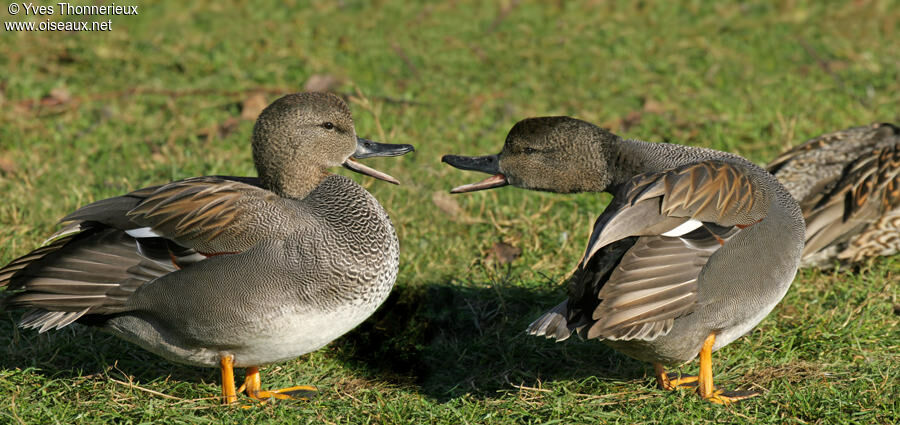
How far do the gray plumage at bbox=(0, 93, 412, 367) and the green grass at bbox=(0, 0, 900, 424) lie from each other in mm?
288

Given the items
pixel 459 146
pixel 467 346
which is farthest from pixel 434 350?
pixel 459 146

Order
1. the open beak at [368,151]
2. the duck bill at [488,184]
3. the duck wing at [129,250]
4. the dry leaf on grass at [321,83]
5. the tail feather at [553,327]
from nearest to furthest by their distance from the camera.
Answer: the tail feather at [553,327] → the duck wing at [129,250] → the duck bill at [488,184] → the open beak at [368,151] → the dry leaf on grass at [321,83]

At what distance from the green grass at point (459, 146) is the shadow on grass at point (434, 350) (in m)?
0.01

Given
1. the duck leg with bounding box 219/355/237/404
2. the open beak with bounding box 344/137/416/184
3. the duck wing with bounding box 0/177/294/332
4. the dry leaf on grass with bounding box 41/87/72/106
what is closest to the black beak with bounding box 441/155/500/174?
the open beak with bounding box 344/137/416/184

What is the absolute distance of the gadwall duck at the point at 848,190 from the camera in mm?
4301

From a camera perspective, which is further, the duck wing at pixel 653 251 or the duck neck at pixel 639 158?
the duck neck at pixel 639 158

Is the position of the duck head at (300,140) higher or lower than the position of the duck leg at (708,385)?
higher

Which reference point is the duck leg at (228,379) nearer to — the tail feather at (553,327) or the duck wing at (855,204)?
the tail feather at (553,327)

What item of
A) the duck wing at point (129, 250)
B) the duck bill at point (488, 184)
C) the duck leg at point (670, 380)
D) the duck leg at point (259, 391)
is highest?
the duck bill at point (488, 184)

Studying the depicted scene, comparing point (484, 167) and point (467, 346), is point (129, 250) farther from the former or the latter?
point (467, 346)

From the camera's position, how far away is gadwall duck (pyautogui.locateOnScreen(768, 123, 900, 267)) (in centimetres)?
430

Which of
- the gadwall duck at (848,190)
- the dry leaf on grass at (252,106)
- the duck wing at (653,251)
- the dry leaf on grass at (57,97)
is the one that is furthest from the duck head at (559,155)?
the dry leaf on grass at (57,97)

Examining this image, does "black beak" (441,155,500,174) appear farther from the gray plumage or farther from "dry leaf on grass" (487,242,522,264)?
"dry leaf on grass" (487,242,522,264)

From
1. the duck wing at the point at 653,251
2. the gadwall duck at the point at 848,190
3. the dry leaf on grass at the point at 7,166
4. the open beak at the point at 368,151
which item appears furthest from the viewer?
the dry leaf on grass at the point at 7,166
